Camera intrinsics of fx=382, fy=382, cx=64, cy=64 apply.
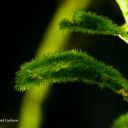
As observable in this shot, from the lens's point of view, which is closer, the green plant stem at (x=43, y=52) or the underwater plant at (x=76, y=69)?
the underwater plant at (x=76, y=69)

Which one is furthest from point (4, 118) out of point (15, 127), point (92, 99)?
point (92, 99)

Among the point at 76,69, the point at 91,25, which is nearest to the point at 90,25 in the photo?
the point at 91,25

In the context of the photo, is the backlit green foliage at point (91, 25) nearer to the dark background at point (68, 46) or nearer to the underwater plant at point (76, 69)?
the underwater plant at point (76, 69)

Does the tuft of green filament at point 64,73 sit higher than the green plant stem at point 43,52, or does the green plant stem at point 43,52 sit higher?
the green plant stem at point 43,52

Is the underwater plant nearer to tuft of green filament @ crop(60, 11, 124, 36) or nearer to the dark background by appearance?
tuft of green filament @ crop(60, 11, 124, 36)

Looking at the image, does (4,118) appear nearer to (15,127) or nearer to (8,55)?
(15,127)

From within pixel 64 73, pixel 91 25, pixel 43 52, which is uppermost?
pixel 43 52

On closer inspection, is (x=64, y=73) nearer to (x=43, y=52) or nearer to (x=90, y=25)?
(x=90, y=25)

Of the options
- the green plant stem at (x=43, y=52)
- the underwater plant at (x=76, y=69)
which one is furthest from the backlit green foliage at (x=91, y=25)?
the green plant stem at (x=43, y=52)
